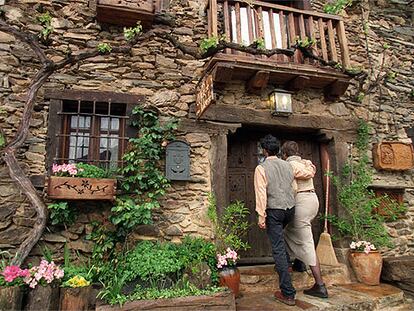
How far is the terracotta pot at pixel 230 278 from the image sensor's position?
11.1ft

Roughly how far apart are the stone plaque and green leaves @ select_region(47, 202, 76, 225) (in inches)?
184

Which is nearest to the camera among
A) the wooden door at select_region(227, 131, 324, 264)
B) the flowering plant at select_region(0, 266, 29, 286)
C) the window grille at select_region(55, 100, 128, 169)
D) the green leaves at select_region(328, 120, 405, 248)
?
the flowering plant at select_region(0, 266, 29, 286)

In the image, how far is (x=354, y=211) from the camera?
454 cm

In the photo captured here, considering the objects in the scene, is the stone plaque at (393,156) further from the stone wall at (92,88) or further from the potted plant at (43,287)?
the potted plant at (43,287)

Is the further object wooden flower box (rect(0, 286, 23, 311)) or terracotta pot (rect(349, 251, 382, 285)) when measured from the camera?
terracotta pot (rect(349, 251, 382, 285))

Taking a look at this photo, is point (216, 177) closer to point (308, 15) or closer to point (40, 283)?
point (40, 283)

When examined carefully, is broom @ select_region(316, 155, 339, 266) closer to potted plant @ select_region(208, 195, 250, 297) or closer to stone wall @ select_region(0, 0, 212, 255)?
potted plant @ select_region(208, 195, 250, 297)

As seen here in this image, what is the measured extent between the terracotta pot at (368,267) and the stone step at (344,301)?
0.43 feet

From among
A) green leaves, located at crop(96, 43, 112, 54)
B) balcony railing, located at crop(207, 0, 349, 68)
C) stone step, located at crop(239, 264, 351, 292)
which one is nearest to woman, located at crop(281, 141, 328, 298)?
stone step, located at crop(239, 264, 351, 292)

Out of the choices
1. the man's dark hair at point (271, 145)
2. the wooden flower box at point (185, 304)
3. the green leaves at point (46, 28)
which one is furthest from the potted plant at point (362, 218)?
the green leaves at point (46, 28)

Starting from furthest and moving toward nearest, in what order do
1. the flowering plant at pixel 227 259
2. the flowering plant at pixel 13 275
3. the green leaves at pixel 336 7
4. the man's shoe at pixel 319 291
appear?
1. the green leaves at pixel 336 7
2. the flowering plant at pixel 227 259
3. the man's shoe at pixel 319 291
4. the flowering plant at pixel 13 275

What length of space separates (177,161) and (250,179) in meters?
1.31

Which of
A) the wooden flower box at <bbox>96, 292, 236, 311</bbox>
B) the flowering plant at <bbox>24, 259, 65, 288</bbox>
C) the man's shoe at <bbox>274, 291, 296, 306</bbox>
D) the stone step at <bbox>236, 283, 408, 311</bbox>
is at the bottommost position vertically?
the stone step at <bbox>236, 283, 408, 311</bbox>

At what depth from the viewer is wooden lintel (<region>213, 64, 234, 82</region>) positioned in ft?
13.7
